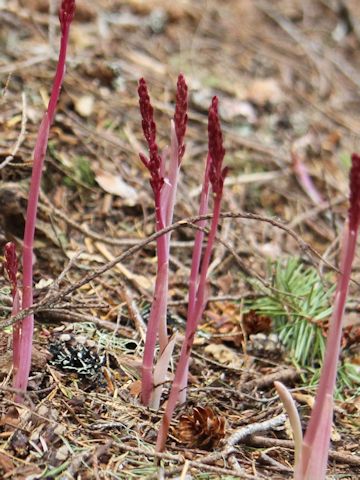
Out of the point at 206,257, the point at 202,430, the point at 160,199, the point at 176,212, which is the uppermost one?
the point at 176,212

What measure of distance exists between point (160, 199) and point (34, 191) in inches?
13.4

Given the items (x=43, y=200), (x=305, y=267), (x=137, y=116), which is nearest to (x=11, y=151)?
(x=43, y=200)

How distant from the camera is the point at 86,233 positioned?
288 cm

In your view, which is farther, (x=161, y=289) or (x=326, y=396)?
(x=161, y=289)

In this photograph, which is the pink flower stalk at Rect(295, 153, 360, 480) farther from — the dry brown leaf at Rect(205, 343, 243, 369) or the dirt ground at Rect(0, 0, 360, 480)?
the dry brown leaf at Rect(205, 343, 243, 369)

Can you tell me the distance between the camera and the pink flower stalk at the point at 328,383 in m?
1.62

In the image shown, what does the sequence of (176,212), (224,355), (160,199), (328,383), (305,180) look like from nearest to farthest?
(328,383)
(160,199)
(224,355)
(176,212)
(305,180)

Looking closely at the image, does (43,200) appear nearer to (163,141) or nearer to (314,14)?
(163,141)

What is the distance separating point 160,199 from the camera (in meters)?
1.94

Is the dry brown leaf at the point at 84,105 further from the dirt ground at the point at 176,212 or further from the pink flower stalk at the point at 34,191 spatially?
the pink flower stalk at the point at 34,191

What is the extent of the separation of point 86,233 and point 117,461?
4.00 ft

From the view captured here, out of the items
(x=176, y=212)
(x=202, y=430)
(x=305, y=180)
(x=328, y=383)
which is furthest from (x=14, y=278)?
(x=305, y=180)

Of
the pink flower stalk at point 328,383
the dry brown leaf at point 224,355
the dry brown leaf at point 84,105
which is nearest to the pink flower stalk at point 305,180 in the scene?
the dry brown leaf at point 84,105

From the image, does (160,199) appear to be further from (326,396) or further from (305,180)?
(305,180)
